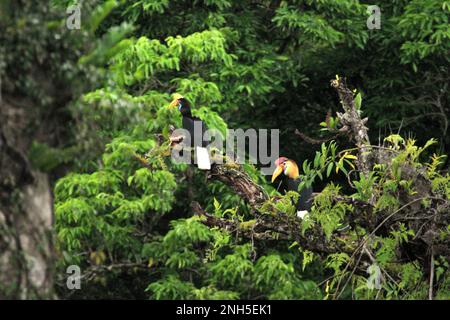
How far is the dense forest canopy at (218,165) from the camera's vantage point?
4.39m

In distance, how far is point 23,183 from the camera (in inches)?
173

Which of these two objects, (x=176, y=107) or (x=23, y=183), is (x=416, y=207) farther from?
(x=176, y=107)

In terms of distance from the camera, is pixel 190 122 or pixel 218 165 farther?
pixel 190 122

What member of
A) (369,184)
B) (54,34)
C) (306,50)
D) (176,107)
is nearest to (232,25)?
(306,50)

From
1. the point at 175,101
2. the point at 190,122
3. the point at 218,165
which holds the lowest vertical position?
the point at 218,165

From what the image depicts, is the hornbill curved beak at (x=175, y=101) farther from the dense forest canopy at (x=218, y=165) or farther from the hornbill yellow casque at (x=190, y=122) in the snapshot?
the dense forest canopy at (x=218, y=165)

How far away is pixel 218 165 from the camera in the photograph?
6.74 meters

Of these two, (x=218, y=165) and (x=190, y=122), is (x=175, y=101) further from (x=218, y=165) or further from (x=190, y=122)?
(x=218, y=165)

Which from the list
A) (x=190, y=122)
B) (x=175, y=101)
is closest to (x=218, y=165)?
(x=190, y=122)

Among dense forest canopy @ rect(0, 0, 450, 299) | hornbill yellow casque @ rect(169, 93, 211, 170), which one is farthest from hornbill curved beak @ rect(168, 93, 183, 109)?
dense forest canopy @ rect(0, 0, 450, 299)

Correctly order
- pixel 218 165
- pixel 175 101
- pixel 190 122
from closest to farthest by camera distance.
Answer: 1. pixel 218 165
2. pixel 190 122
3. pixel 175 101

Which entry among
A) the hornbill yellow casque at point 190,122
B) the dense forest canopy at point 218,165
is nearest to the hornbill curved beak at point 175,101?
the hornbill yellow casque at point 190,122

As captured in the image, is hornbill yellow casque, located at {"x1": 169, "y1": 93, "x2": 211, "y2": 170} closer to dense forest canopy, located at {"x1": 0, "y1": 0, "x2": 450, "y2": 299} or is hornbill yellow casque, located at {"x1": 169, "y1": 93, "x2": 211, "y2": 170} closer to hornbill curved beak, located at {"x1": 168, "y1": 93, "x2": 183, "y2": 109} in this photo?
hornbill curved beak, located at {"x1": 168, "y1": 93, "x2": 183, "y2": 109}

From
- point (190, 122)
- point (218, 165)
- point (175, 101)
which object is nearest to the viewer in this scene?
point (218, 165)
